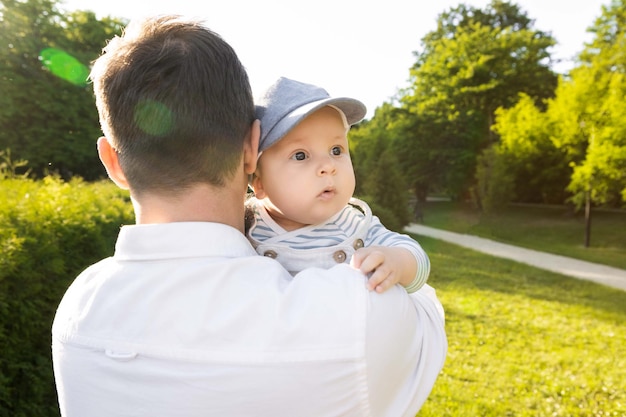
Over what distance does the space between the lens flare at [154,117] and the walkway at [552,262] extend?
13.3m

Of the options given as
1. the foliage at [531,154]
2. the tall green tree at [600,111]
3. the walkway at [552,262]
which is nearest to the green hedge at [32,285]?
the walkway at [552,262]

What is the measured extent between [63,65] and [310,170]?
32.8m

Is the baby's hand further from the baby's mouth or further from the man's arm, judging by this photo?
the baby's mouth

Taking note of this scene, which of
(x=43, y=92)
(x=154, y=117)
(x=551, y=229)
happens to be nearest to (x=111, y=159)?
(x=154, y=117)

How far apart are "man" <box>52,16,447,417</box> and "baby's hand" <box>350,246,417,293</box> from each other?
31 mm

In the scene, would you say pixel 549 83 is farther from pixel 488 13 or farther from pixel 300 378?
pixel 300 378

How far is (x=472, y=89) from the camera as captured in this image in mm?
35875

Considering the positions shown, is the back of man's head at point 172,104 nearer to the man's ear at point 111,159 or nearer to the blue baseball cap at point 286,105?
the man's ear at point 111,159

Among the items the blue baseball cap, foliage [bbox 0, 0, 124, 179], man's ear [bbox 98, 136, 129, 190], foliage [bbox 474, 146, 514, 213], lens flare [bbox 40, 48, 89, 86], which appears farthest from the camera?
lens flare [bbox 40, 48, 89, 86]

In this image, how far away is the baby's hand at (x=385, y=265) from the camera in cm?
127

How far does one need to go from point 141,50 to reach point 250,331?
28.1 inches

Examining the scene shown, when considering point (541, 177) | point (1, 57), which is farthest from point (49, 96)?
point (541, 177)

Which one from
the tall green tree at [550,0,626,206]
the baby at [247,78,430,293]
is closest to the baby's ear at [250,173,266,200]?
the baby at [247,78,430,293]

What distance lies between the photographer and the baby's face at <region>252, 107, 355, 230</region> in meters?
1.78
